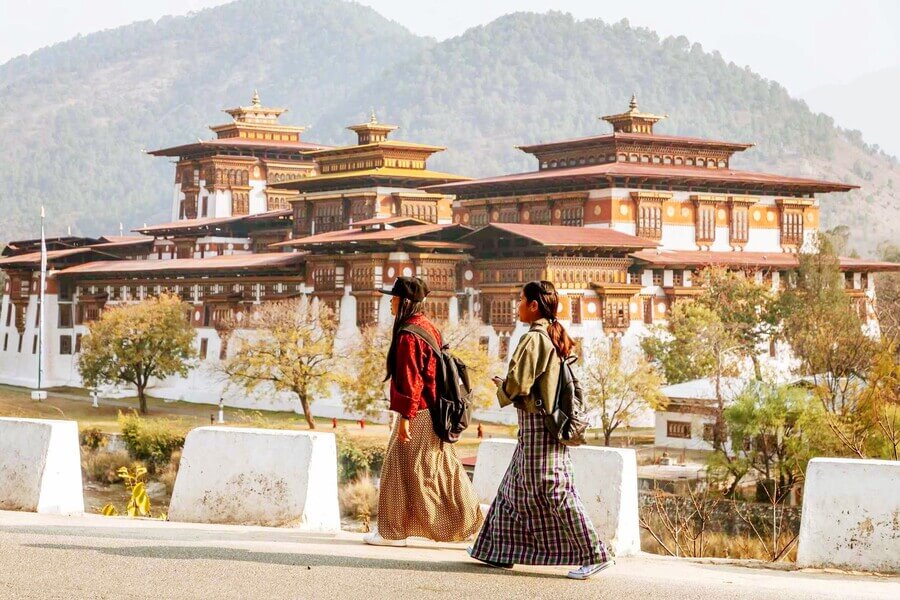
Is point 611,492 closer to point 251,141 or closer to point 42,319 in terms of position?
point 42,319

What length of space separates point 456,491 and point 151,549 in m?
2.15

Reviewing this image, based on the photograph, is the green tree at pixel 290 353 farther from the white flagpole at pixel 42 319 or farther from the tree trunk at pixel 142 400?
the white flagpole at pixel 42 319

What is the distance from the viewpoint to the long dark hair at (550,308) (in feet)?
36.6

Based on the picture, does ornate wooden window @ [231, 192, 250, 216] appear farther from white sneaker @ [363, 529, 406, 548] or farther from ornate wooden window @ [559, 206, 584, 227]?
white sneaker @ [363, 529, 406, 548]

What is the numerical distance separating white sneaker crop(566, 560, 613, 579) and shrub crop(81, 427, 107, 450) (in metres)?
40.7

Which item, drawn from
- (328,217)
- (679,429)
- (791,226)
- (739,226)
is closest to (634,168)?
(739,226)

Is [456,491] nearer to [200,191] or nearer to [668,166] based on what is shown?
[668,166]

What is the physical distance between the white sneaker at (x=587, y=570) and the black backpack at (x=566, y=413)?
80cm

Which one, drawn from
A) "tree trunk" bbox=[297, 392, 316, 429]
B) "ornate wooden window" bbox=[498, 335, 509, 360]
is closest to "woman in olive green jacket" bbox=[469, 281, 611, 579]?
"tree trunk" bbox=[297, 392, 316, 429]

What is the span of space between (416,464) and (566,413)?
1348 millimetres

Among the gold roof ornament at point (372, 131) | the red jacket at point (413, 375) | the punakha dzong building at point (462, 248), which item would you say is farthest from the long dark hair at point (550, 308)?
the gold roof ornament at point (372, 131)

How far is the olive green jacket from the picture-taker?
433 inches

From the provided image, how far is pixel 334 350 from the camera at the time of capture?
56156 mm

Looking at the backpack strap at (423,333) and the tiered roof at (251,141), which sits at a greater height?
the tiered roof at (251,141)
